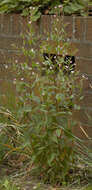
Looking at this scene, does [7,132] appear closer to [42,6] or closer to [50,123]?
[50,123]

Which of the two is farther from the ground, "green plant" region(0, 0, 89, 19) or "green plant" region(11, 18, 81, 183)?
"green plant" region(0, 0, 89, 19)

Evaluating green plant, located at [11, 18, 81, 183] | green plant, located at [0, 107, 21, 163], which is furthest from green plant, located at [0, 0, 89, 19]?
green plant, located at [0, 107, 21, 163]

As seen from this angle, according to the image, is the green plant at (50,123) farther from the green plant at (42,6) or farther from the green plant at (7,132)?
the green plant at (42,6)

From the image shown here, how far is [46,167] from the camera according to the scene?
10.2 ft

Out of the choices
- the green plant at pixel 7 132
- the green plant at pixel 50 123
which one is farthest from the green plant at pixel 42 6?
the green plant at pixel 7 132

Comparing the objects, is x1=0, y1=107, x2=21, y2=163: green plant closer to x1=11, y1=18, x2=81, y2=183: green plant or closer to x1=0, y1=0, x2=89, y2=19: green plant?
x1=11, y1=18, x2=81, y2=183: green plant

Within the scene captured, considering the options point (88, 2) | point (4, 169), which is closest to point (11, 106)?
point (4, 169)

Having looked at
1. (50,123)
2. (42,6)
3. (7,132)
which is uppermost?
(42,6)

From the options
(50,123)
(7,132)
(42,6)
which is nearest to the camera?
(50,123)

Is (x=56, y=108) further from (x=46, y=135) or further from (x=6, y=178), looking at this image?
(x=6, y=178)

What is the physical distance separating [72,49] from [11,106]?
2.61 feet

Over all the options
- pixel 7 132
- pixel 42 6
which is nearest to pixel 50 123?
pixel 7 132

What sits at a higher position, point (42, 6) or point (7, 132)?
point (42, 6)

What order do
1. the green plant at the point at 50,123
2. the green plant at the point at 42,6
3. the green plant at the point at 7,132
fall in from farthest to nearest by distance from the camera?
the green plant at the point at 42,6
the green plant at the point at 7,132
the green plant at the point at 50,123
